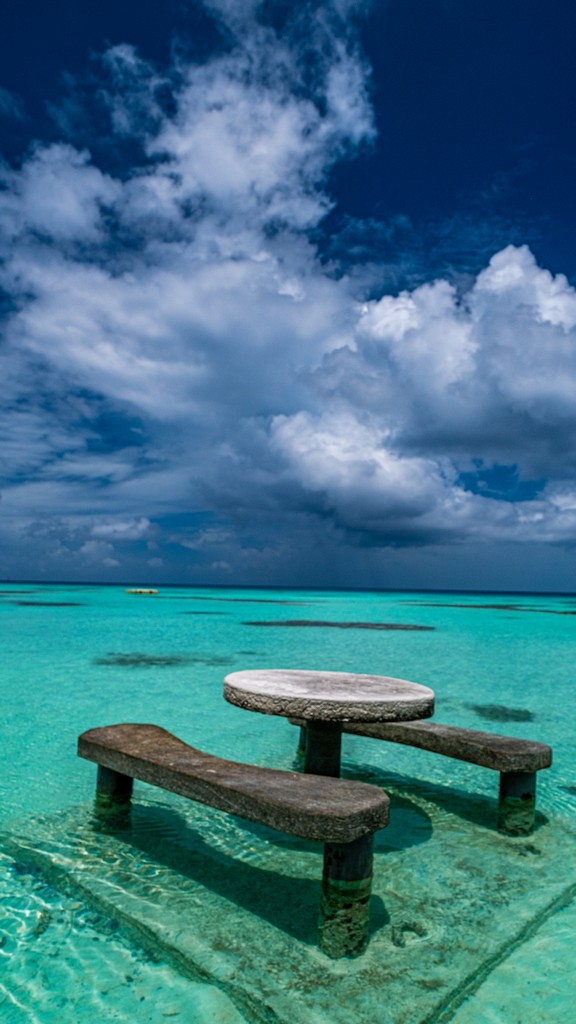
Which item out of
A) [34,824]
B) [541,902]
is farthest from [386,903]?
[34,824]

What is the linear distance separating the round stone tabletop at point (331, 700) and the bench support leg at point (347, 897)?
2.77 feet

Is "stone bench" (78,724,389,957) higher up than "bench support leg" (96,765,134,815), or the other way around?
"stone bench" (78,724,389,957)

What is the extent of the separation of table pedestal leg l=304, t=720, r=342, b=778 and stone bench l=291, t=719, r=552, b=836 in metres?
0.21

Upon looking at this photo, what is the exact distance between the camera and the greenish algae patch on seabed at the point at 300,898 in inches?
107

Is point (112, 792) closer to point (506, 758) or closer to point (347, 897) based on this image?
point (347, 897)

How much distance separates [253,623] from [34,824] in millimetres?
24819

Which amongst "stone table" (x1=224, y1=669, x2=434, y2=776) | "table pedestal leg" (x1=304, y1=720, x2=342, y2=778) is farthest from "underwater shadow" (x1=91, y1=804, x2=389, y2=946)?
"stone table" (x1=224, y1=669, x2=434, y2=776)

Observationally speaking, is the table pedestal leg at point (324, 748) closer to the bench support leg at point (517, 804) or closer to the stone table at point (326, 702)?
the stone table at point (326, 702)

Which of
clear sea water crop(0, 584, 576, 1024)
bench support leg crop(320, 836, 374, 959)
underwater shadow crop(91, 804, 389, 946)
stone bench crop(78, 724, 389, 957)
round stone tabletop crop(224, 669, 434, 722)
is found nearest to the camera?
clear sea water crop(0, 584, 576, 1024)

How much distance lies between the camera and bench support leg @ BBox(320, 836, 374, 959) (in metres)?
2.94

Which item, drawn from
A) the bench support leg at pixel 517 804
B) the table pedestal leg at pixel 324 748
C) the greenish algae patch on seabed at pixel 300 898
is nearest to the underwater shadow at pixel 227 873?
the greenish algae patch on seabed at pixel 300 898

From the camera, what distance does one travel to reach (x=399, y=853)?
418cm

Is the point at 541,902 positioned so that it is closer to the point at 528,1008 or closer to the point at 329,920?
the point at 528,1008

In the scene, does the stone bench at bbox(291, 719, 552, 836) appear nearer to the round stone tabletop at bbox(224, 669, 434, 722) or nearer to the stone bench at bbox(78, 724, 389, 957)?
the round stone tabletop at bbox(224, 669, 434, 722)
